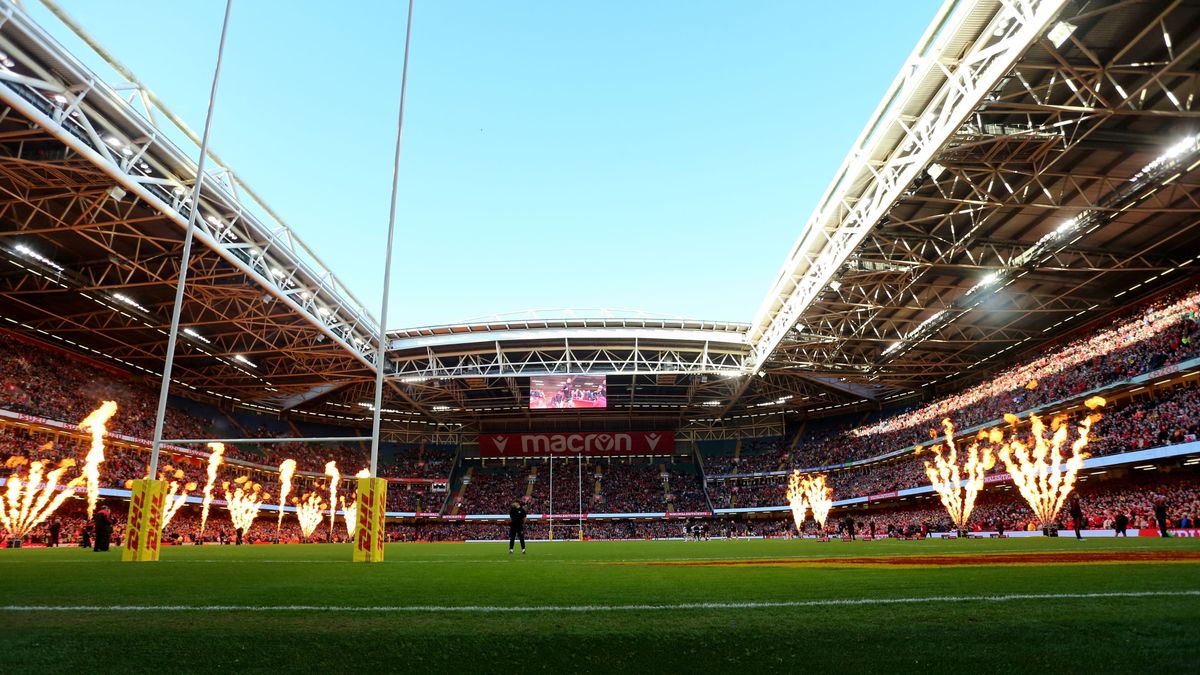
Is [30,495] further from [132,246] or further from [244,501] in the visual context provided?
[244,501]

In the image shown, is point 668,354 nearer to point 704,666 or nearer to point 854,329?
point 854,329

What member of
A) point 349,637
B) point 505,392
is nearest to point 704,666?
point 349,637

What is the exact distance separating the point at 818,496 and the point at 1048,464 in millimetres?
19749

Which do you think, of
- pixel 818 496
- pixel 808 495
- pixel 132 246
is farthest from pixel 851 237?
pixel 808 495

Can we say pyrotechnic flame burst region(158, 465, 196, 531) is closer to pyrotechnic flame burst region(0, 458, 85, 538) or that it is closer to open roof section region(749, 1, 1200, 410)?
pyrotechnic flame burst region(0, 458, 85, 538)

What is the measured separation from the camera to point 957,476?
138 ft

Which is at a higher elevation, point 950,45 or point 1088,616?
point 950,45

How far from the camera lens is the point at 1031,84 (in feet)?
58.3

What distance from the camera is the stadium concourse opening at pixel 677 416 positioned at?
4.67 m

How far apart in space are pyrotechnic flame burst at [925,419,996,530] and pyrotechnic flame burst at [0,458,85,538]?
47.1 metres

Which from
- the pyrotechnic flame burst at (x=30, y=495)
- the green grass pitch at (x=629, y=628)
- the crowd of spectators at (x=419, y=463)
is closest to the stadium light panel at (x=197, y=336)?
the pyrotechnic flame burst at (x=30, y=495)

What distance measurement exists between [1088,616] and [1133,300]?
39.4 metres

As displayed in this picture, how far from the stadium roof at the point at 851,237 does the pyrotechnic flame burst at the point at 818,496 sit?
9058mm

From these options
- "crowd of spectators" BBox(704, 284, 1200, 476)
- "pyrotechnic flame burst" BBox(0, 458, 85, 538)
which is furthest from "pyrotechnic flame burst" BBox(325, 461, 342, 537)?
"crowd of spectators" BBox(704, 284, 1200, 476)
